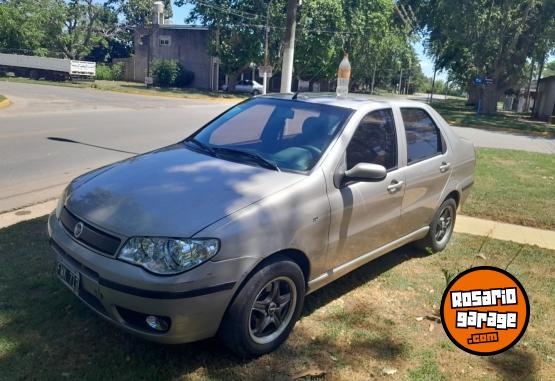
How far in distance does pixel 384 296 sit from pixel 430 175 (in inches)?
49.2

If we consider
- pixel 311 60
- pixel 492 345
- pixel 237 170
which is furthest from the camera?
pixel 311 60

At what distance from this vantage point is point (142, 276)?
274 cm

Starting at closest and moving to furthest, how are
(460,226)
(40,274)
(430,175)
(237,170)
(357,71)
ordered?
(237,170) < (40,274) < (430,175) < (460,226) < (357,71)

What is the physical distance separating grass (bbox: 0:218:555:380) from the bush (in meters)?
47.2

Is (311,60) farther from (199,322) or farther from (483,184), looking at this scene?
(199,322)

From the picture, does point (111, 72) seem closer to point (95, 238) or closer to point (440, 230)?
point (440, 230)

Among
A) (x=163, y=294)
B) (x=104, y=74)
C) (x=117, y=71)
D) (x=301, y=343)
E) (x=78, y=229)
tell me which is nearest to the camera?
(x=163, y=294)

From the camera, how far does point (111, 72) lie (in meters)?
48.6

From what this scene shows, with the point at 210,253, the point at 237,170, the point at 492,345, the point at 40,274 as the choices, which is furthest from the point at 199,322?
the point at 40,274

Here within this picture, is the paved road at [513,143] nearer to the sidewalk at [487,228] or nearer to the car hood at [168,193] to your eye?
the sidewalk at [487,228]

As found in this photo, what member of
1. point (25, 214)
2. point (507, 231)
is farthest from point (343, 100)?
point (25, 214)

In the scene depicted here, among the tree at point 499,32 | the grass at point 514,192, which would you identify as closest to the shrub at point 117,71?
the tree at point 499,32

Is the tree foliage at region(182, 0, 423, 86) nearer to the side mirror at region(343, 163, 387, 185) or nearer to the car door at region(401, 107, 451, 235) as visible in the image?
the car door at region(401, 107, 451, 235)

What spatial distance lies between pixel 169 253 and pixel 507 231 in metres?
5.07
